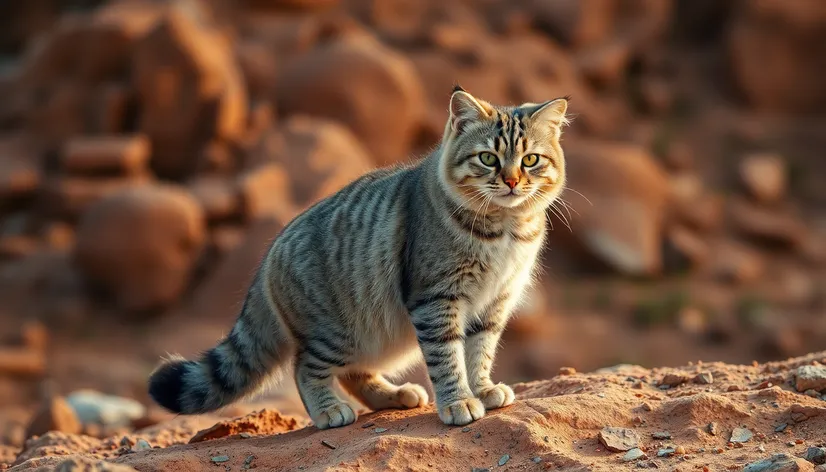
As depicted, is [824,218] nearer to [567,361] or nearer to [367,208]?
[567,361]

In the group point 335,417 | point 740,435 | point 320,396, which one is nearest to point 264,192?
point 320,396

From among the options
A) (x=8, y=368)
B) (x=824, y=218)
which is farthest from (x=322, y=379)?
(x=824, y=218)

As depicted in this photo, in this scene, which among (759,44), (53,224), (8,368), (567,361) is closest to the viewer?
(8,368)

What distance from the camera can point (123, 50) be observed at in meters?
17.3

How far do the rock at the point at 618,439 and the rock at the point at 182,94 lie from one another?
12.4 meters

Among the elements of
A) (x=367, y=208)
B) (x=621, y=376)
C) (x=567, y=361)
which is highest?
(x=567, y=361)

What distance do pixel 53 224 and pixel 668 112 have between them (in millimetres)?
12595

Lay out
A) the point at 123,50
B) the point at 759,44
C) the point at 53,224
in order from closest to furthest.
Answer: the point at 53,224 < the point at 123,50 < the point at 759,44

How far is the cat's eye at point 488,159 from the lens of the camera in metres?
5.99

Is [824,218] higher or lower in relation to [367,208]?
higher

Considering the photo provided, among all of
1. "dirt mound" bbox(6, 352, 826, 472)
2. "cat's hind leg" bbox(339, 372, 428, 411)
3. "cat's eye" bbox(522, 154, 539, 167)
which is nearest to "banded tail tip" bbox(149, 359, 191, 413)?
"dirt mound" bbox(6, 352, 826, 472)

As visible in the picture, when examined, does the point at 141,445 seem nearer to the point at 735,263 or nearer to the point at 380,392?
the point at 380,392

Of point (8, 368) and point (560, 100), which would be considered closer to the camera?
point (560, 100)

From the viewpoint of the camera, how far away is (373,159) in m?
17.6
